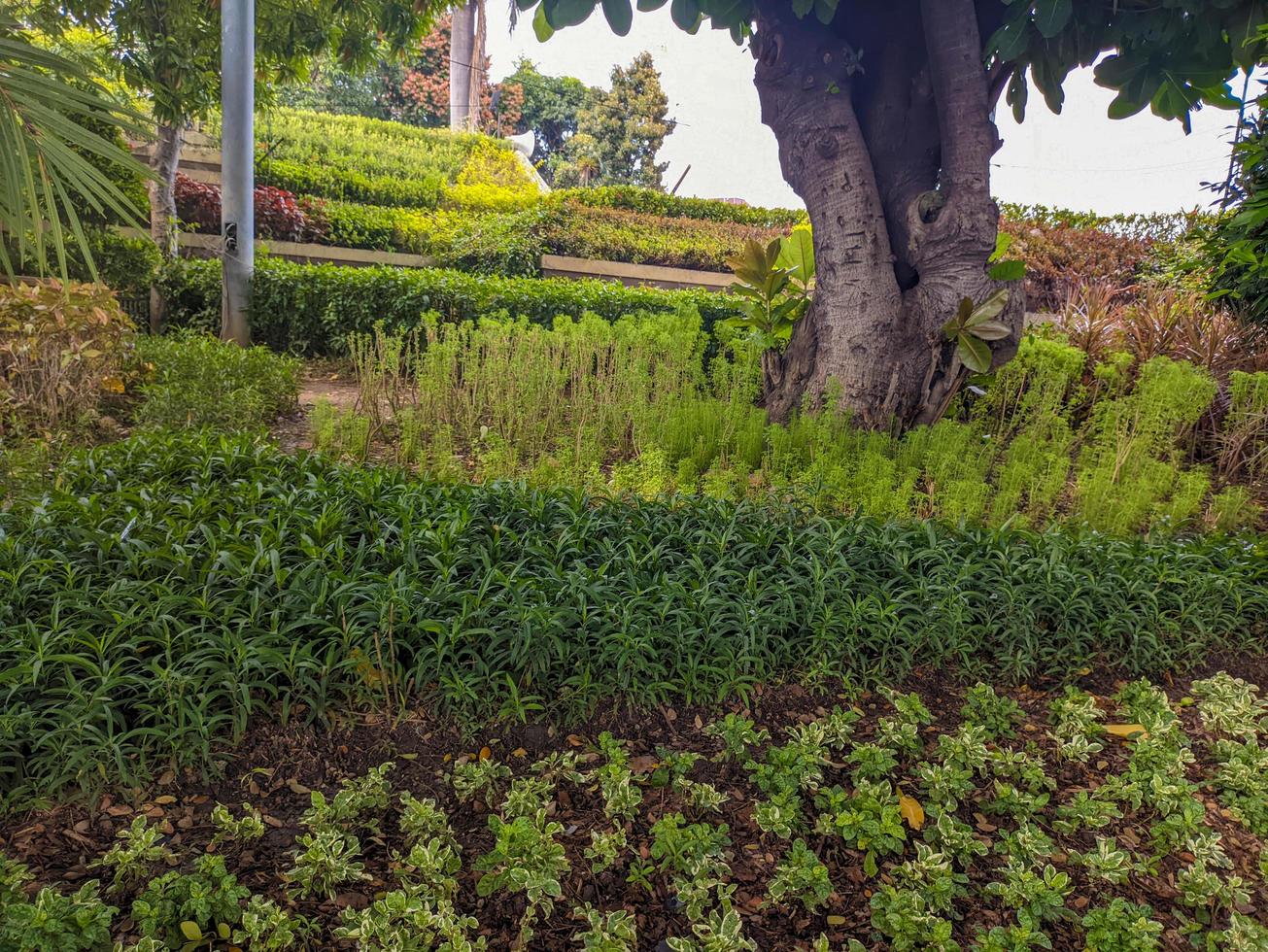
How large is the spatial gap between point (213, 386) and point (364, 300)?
2374 mm

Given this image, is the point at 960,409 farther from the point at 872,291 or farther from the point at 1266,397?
the point at 1266,397

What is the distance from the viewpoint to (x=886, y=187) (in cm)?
555

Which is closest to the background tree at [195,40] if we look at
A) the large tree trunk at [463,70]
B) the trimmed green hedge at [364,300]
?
the trimmed green hedge at [364,300]

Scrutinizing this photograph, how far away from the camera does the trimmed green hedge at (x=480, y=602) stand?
233 cm

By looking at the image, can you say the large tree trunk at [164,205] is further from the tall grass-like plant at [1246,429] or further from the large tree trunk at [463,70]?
the large tree trunk at [463,70]

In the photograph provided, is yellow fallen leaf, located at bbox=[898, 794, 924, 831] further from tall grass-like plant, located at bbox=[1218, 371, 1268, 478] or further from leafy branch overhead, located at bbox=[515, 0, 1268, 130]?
tall grass-like plant, located at bbox=[1218, 371, 1268, 478]

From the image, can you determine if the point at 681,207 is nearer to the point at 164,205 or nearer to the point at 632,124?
the point at 164,205

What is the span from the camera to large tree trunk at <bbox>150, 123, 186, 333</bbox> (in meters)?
8.67

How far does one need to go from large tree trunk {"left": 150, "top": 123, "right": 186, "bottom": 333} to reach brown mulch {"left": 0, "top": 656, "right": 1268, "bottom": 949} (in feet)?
25.7

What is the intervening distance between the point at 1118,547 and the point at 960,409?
230 centimetres

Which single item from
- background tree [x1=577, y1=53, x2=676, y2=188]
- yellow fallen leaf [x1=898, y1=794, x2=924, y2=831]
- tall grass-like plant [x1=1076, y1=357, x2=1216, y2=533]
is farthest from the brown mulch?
background tree [x1=577, y1=53, x2=676, y2=188]

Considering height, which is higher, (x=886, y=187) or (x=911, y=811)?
(x=886, y=187)

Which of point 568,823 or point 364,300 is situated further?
point 364,300

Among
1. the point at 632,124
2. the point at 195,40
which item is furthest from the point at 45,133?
the point at 632,124
